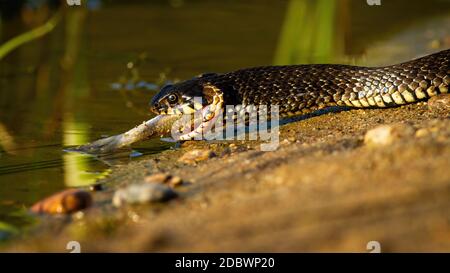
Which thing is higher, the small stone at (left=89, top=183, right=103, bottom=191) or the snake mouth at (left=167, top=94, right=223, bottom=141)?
the snake mouth at (left=167, top=94, right=223, bottom=141)

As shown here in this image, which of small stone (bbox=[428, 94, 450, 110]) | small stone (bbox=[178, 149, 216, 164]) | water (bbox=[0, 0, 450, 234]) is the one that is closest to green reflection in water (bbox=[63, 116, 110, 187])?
water (bbox=[0, 0, 450, 234])

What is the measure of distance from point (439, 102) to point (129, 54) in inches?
239

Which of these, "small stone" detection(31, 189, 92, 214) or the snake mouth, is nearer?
"small stone" detection(31, 189, 92, 214)

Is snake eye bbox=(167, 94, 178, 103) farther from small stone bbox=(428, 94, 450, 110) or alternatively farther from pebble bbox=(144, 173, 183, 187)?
small stone bbox=(428, 94, 450, 110)

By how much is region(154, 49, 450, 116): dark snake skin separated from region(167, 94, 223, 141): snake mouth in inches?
4.9

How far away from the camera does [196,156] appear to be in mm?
7449

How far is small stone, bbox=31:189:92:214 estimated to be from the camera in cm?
615

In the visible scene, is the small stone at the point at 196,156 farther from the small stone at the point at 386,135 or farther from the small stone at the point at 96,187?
the small stone at the point at 386,135

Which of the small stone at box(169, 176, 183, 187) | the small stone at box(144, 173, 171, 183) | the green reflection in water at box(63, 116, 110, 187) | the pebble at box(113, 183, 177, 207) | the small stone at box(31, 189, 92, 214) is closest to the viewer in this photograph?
the pebble at box(113, 183, 177, 207)

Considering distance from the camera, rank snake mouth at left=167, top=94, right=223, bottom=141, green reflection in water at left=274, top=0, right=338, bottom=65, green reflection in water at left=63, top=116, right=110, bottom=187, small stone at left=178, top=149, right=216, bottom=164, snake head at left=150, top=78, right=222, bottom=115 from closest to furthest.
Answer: green reflection in water at left=63, top=116, right=110, bottom=187
small stone at left=178, top=149, right=216, bottom=164
snake mouth at left=167, top=94, right=223, bottom=141
snake head at left=150, top=78, right=222, bottom=115
green reflection in water at left=274, top=0, right=338, bottom=65

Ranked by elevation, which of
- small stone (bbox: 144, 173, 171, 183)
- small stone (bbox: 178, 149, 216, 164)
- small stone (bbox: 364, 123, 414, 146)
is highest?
small stone (bbox: 178, 149, 216, 164)

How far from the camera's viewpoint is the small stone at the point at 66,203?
20.2 ft

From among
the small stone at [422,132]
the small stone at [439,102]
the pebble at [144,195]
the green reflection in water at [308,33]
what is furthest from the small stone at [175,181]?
the green reflection in water at [308,33]
